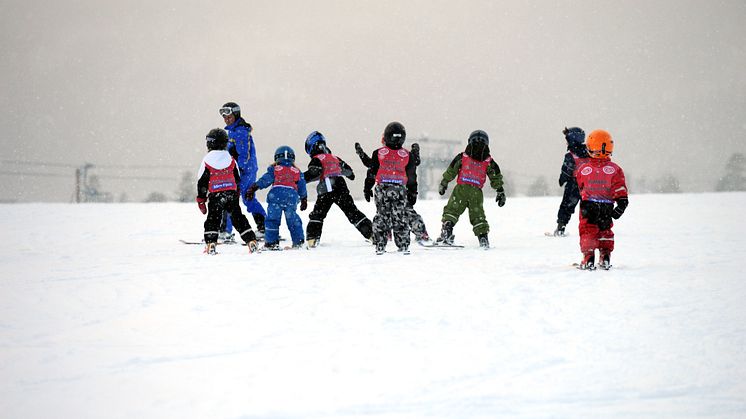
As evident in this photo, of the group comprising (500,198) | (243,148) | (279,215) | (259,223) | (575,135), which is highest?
(575,135)

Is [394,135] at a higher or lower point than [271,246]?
higher

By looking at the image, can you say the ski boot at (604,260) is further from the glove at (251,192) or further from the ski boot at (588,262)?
the glove at (251,192)

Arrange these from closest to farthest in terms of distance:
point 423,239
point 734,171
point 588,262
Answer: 1. point 588,262
2. point 423,239
3. point 734,171

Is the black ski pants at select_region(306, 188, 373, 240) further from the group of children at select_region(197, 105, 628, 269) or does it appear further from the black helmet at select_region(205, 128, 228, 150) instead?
the black helmet at select_region(205, 128, 228, 150)

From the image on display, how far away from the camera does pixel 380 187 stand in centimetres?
864

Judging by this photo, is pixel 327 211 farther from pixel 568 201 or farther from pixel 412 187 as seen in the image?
pixel 568 201

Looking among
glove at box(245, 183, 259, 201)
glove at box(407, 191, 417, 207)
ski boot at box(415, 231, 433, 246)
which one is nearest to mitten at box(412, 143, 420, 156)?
glove at box(407, 191, 417, 207)

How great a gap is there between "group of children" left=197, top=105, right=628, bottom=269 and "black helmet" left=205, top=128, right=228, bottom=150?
1cm

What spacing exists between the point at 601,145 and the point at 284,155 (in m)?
4.44

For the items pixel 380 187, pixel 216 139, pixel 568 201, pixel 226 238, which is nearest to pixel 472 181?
pixel 380 187

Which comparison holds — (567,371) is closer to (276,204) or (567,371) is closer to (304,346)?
(304,346)

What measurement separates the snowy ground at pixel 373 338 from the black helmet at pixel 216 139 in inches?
73.3

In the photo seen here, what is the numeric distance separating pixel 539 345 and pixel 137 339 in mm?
2564

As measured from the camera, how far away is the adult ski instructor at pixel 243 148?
31.8 ft
